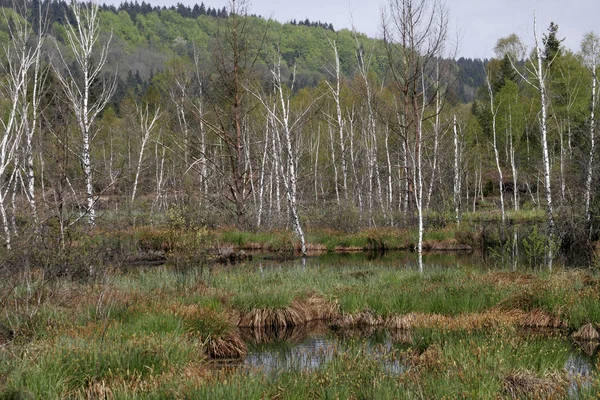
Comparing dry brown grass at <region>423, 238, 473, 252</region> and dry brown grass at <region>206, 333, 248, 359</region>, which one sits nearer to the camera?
dry brown grass at <region>206, 333, 248, 359</region>

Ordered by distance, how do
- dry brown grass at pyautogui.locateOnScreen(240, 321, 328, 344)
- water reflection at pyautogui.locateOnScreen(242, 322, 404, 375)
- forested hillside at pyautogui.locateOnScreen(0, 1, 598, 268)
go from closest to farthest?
water reflection at pyautogui.locateOnScreen(242, 322, 404, 375) < dry brown grass at pyautogui.locateOnScreen(240, 321, 328, 344) < forested hillside at pyautogui.locateOnScreen(0, 1, 598, 268)

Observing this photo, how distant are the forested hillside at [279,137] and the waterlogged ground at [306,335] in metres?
3.21

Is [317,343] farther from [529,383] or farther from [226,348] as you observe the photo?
[529,383]

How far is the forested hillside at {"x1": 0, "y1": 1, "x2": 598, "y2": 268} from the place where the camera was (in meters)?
17.8

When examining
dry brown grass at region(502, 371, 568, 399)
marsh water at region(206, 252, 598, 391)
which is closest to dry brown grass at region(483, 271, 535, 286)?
marsh water at region(206, 252, 598, 391)

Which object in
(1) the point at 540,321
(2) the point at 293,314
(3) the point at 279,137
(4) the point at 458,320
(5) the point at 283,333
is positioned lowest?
(5) the point at 283,333

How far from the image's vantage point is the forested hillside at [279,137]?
58.3 ft

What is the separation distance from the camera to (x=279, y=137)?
25.9 m

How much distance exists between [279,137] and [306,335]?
650 inches

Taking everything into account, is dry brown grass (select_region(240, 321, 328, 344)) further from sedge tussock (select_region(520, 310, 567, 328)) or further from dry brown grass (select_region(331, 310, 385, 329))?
sedge tussock (select_region(520, 310, 567, 328))

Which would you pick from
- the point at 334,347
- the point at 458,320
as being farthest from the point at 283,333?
the point at 334,347

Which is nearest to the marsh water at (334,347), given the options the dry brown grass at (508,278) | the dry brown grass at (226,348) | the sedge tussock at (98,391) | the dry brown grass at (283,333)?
the dry brown grass at (283,333)

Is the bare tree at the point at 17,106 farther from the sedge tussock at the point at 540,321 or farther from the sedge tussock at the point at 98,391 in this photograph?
the sedge tussock at the point at 540,321

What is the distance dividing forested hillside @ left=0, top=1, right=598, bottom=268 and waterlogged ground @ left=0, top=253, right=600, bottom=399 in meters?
3.21
